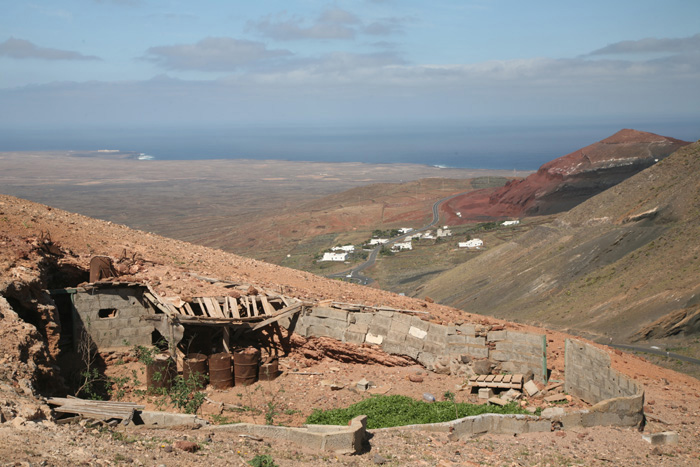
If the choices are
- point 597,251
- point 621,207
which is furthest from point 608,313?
point 621,207

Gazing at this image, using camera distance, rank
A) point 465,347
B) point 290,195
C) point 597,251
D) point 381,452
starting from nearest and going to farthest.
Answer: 1. point 381,452
2. point 465,347
3. point 597,251
4. point 290,195

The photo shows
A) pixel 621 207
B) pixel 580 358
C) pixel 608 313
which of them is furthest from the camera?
pixel 621 207

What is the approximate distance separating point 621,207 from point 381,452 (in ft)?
99.1

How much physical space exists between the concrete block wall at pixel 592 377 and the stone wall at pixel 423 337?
0.64 meters

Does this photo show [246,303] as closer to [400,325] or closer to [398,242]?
[400,325]

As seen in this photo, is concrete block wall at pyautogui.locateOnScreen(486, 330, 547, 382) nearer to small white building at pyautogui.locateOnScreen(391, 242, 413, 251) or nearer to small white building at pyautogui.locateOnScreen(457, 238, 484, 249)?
small white building at pyautogui.locateOnScreen(457, 238, 484, 249)

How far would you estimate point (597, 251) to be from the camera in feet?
104

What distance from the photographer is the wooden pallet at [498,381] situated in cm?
1381

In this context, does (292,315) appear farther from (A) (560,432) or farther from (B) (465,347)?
(A) (560,432)

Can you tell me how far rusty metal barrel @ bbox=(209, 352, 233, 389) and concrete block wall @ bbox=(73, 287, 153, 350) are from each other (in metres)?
2.22

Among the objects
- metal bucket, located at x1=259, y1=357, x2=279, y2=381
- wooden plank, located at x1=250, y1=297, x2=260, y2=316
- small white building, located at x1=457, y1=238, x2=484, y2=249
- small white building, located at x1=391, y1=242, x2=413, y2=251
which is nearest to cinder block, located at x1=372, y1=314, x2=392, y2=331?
metal bucket, located at x1=259, y1=357, x2=279, y2=381

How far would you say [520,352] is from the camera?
48.0ft

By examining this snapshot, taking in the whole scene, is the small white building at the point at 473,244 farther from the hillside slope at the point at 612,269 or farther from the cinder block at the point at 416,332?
the cinder block at the point at 416,332

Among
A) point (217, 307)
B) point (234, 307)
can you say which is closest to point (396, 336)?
point (234, 307)
